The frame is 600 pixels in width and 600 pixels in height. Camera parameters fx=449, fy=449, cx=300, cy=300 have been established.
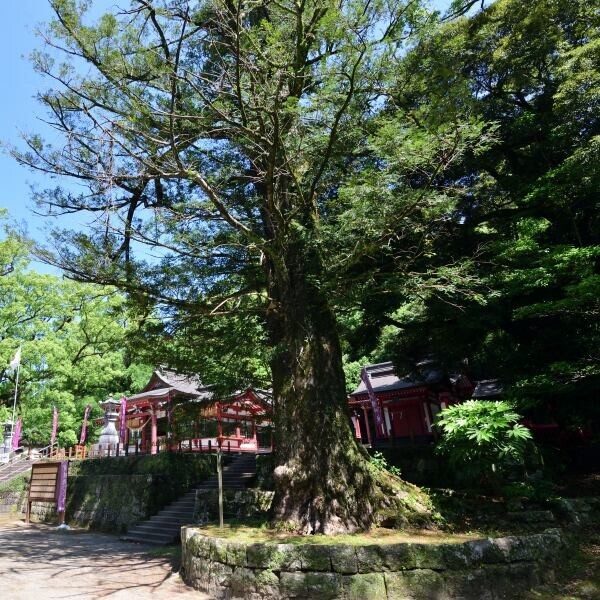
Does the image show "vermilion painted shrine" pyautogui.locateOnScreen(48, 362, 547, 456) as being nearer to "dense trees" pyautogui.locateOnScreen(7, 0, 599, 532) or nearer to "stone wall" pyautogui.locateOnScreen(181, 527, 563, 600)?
"dense trees" pyautogui.locateOnScreen(7, 0, 599, 532)

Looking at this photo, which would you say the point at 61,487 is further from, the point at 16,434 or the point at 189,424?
the point at 16,434

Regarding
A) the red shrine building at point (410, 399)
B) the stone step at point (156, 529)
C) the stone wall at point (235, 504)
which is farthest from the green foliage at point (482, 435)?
the red shrine building at point (410, 399)

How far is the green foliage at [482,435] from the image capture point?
6.36 m

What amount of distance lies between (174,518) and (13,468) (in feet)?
48.7

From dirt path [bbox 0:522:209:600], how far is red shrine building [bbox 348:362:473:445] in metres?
10.9

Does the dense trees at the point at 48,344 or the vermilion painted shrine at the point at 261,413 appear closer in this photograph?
the vermilion painted shrine at the point at 261,413

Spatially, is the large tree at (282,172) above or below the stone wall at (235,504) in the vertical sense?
above

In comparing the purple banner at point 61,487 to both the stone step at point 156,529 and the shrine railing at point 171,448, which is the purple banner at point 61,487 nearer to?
the shrine railing at point 171,448

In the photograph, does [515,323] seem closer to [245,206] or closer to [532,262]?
[532,262]

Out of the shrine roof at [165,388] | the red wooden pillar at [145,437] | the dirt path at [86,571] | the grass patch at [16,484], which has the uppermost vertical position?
the shrine roof at [165,388]

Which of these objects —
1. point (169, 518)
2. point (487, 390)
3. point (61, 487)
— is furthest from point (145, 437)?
point (487, 390)

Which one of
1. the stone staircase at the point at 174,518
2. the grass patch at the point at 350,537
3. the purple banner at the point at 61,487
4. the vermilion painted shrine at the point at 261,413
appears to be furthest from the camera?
the vermilion painted shrine at the point at 261,413

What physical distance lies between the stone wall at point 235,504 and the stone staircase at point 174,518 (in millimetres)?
796

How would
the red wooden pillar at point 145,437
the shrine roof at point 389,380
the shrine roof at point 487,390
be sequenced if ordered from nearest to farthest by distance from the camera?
the shrine roof at point 487,390 → the shrine roof at point 389,380 → the red wooden pillar at point 145,437
